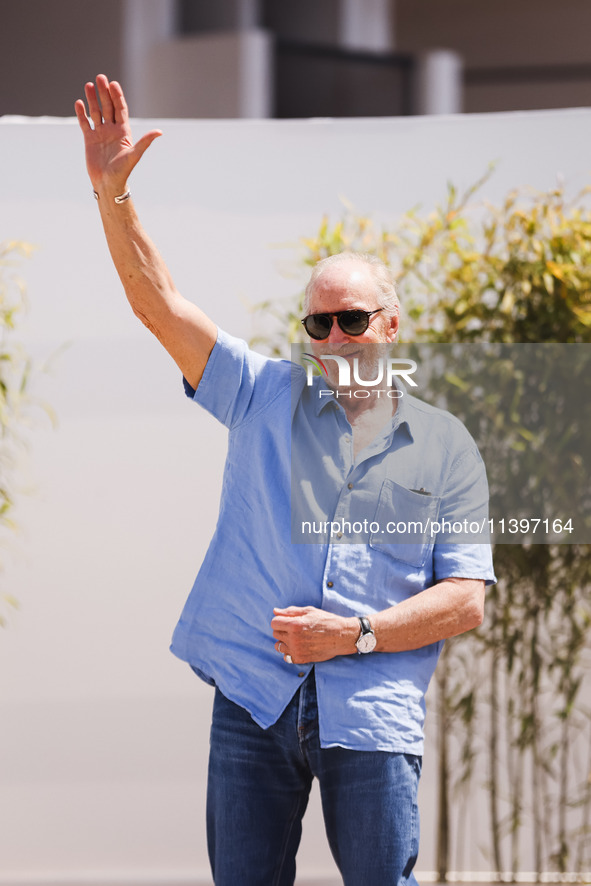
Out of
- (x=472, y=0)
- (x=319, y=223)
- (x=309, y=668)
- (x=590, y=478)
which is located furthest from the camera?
(x=472, y=0)

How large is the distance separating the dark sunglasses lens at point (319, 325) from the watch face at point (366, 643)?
479mm

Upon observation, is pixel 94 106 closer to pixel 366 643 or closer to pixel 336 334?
pixel 336 334

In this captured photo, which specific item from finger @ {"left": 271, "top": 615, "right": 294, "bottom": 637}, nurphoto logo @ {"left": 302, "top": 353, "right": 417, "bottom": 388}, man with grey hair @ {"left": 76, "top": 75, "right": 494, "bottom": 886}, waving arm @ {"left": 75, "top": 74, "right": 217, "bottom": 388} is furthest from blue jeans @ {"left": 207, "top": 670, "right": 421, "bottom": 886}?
waving arm @ {"left": 75, "top": 74, "right": 217, "bottom": 388}

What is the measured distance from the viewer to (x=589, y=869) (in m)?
2.49

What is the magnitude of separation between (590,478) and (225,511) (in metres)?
1.24

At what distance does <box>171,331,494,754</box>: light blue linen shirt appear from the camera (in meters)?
1.36

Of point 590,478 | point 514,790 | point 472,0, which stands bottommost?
point 514,790

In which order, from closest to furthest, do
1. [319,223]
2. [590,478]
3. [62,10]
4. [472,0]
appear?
1. [590,478]
2. [319,223]
3. [62,10]
4. [472,0]

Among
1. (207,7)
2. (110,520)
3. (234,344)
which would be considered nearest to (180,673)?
(110,520)

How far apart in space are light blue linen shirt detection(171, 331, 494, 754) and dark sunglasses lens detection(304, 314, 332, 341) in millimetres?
67

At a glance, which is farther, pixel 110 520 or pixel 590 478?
pixel 110 520

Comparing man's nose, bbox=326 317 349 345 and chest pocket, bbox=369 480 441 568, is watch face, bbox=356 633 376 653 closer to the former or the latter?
chest pocket, bbox=369 480 441 568

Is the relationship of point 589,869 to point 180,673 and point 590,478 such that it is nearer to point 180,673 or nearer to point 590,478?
point 590,478

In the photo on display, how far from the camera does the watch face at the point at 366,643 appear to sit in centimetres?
134
